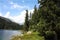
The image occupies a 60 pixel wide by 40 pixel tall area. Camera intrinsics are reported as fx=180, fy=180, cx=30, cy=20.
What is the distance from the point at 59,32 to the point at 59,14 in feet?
12.5

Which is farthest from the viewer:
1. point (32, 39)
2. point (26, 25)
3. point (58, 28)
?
point (26, 25)

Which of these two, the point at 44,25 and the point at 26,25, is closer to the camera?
the point at 44,25

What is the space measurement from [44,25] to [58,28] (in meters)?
2.86

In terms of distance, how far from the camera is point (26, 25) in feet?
393

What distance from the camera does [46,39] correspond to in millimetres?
39094

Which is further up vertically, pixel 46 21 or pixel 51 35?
pixel 46 21

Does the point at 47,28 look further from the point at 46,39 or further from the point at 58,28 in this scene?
the point at 46,39

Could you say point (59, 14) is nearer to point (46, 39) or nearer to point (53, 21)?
point (53, 21)

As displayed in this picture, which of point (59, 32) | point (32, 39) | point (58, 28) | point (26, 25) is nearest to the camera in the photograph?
point (58, 28)

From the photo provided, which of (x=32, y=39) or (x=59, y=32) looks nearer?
(x=59, y=32)

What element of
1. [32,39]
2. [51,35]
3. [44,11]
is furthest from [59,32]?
[32,39]

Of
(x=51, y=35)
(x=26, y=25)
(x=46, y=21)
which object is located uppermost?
(x=46, y=21)

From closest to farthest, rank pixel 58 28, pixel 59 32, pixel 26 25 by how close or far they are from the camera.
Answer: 1. pixel 58 28
2. pixel 59 32
3. pixel 26 25

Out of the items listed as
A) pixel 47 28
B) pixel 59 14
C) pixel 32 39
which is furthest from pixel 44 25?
pixel 32 39
